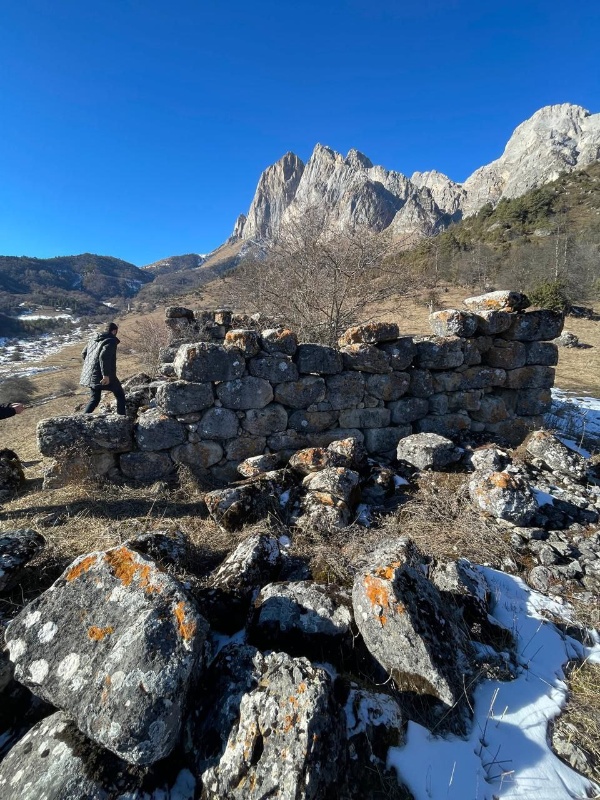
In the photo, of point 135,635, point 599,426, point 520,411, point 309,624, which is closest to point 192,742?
point 135,635

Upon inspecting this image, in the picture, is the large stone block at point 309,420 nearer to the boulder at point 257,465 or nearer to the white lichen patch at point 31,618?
the boulder at point 257,465

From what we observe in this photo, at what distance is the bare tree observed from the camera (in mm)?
9797

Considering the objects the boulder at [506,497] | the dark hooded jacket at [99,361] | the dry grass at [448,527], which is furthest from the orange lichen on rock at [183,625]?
the dark hooded jacket at [99,361]

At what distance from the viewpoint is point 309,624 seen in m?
2.27

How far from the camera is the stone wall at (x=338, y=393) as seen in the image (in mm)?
4828

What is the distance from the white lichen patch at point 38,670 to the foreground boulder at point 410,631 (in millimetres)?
1613

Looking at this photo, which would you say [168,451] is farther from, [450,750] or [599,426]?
[599,426]

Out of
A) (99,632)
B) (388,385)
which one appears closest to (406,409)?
(388,385)

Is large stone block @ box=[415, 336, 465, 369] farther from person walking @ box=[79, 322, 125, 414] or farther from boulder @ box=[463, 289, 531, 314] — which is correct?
person walking @ box=[79, 322, 125, 414]

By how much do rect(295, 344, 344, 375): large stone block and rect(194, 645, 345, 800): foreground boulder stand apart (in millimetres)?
3803

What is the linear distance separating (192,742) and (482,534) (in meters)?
2.92

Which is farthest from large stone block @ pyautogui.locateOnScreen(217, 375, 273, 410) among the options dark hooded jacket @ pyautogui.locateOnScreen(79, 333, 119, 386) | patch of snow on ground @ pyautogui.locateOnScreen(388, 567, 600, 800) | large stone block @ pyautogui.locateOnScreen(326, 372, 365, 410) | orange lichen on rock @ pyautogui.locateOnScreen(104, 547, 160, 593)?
patch of snow on ground @ pyautogui.locateOnScreen(388, 567, 600, 800)

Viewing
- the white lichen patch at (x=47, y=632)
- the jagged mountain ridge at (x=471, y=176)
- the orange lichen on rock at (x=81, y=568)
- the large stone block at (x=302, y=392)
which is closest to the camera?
the white lichen patch at (x=47, y=632)

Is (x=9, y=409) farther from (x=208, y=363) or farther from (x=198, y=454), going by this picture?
(x=208, y=363)
